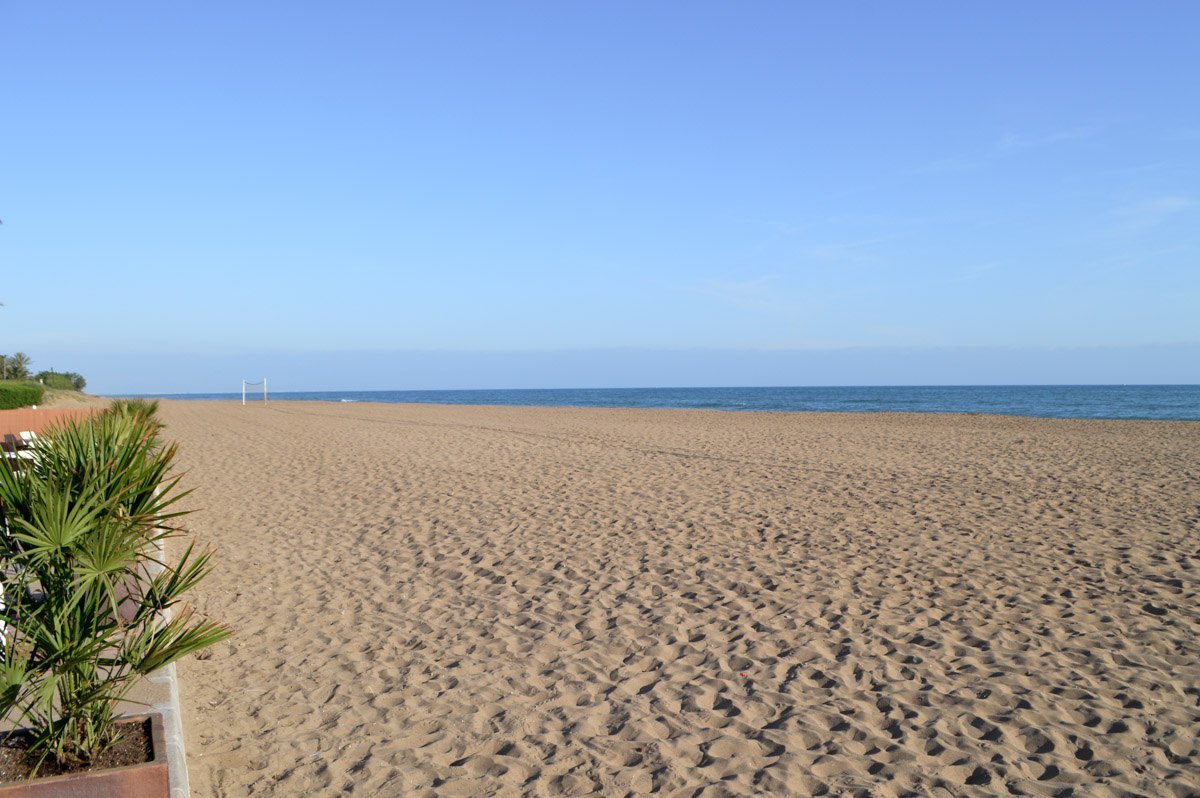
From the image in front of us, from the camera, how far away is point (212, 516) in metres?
9.46

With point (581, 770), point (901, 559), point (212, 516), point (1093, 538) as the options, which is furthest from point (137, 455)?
point (1093, 538)

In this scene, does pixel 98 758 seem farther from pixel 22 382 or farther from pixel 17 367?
pixel 17 367

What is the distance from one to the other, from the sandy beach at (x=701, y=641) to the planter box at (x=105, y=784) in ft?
2.29

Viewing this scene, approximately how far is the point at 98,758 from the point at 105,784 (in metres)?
0.22

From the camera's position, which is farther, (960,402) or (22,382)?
(960,402)

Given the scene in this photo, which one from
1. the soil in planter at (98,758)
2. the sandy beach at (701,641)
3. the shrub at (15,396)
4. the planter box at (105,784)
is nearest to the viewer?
the planter box at (105,784)

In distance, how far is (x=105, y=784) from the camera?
109 inches

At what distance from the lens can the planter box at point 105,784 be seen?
2.70m

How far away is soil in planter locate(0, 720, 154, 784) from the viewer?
2.84 meters

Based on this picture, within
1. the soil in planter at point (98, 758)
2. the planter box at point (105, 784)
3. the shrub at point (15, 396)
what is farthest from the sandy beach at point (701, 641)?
the shrub at point (15, 396)

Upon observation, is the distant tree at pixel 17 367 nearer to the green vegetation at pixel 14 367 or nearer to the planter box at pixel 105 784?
the green vegetation at pixel 14 367

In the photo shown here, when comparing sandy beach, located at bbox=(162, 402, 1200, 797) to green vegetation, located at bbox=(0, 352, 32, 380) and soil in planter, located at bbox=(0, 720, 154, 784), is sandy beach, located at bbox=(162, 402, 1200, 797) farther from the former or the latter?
green vegetation, located at bbox=(0, 352, 32, 380)

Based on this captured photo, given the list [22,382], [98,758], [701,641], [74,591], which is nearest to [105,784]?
[98,758]

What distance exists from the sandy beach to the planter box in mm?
699
